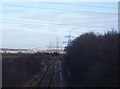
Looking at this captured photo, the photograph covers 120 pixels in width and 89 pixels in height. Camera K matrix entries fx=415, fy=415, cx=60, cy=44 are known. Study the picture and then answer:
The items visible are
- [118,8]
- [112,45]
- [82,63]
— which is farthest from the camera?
[82,63]

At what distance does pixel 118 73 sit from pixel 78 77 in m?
17.0

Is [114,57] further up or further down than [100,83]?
further up

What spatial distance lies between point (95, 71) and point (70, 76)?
20.0 meters

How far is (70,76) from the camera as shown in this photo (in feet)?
144

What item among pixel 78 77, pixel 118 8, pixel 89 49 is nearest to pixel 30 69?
pixel 78 77

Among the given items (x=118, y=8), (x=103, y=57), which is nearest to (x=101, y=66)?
(x=103, y=57)

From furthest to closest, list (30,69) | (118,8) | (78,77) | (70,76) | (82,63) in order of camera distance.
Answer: (30,69)
(70,76)
(78,77)
(82,63)
(118,8)

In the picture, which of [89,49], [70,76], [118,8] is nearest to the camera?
[118,8]

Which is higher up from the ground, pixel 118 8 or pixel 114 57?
pixel 118 8

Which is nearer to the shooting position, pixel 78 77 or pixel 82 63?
pixel 82 63

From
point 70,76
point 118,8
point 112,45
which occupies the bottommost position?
point 70,76

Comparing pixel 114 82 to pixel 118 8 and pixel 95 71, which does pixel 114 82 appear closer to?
pixel 95 71

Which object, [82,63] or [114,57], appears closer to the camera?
[114,57]

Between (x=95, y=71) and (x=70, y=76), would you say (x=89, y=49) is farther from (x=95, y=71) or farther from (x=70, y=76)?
(x=70, y=76)
